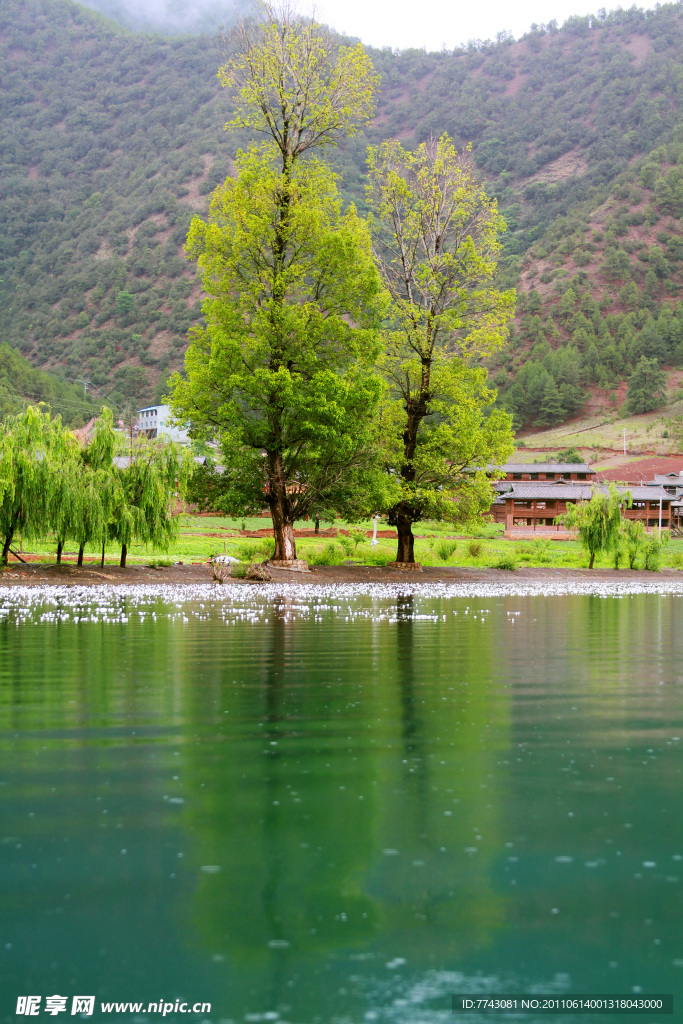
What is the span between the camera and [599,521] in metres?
45.8

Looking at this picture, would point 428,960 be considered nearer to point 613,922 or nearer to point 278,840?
point 613,922

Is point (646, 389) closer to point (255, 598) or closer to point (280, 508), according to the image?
point (280, 508)

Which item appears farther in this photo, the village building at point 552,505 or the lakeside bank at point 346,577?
the village building at point 552,505

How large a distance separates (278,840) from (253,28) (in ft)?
132

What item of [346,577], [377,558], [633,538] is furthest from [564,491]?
[346,577]

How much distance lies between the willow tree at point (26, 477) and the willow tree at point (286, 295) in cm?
674

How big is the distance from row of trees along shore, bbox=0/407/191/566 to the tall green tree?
2218 centimetres

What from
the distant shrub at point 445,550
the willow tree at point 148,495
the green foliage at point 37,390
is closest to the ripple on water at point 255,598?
the willow tree at point 148,495

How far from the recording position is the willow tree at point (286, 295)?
114ft

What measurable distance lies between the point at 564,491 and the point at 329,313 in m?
56.3

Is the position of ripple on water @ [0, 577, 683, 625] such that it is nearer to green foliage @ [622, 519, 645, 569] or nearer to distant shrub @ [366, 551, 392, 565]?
distant shrub @ [366, 551, 392, 565]

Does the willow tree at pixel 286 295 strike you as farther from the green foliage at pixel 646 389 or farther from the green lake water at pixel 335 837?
the green foliage at pixel 646 389

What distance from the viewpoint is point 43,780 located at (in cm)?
651

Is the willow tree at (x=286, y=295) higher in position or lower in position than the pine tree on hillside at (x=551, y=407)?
lower
